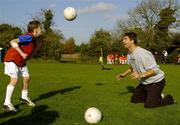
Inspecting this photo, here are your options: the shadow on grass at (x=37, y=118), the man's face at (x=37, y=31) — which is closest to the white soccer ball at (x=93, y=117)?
the shadow on grass at (x=37, y=118)

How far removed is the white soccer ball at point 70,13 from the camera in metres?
13.8

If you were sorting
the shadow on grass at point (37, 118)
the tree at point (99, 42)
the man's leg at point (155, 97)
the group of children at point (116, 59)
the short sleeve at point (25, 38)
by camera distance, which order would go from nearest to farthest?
the shadow on grass at point (37, 118) < the short sleeve at point (25, 38) < the man's leg at point (155, 97) < the group of children at point (116, 59) < the tree at point (99, 42)

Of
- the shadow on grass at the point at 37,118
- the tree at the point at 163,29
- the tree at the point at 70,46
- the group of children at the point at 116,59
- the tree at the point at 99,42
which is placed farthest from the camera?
the tree at the point at 70,46

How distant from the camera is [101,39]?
66.3m

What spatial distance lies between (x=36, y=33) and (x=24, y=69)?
39.0 inches

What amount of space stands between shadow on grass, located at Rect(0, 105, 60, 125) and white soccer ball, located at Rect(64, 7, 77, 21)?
5176mm

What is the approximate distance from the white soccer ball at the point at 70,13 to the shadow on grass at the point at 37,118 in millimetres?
5176

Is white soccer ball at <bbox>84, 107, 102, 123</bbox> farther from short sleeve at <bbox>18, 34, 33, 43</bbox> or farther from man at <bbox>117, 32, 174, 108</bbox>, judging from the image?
short sleeve at <bbox>18, 34, 33, 43</bbox>

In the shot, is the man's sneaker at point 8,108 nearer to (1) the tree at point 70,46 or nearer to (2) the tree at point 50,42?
(2) the tree at point 50,42

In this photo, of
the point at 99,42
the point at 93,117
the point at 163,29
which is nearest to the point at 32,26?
the point at 93,117

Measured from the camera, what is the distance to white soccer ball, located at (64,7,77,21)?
1380 centimetres

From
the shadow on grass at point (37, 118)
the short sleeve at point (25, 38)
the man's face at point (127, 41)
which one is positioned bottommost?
the shadow on grass at point (37, 118)

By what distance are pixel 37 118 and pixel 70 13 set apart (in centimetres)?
625

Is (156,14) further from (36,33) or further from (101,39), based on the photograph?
(36,33)
